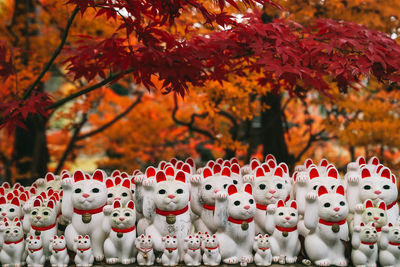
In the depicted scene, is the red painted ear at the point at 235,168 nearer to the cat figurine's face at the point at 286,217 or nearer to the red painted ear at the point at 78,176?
the cat figurine's face at the point at 286,217

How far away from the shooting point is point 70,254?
12.1 ft

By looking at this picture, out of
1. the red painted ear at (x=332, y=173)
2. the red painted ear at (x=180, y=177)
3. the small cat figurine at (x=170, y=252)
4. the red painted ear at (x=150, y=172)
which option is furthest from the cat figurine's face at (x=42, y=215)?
the red painted ear at (x=332, y=173)

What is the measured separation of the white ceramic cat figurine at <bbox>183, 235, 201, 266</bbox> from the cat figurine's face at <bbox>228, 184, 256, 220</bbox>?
1.25 ft

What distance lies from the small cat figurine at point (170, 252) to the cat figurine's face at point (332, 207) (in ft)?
4.33

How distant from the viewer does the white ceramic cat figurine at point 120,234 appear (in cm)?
358

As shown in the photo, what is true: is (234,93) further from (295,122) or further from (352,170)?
(295,122)

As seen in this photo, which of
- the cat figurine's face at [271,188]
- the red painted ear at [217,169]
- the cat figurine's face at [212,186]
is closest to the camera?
the cat figurine's face at [212,186]

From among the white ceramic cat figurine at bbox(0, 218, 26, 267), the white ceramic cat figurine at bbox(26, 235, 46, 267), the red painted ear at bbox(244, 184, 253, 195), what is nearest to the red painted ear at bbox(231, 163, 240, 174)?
the red painted ear at bbox(244, 184, 253, 195)

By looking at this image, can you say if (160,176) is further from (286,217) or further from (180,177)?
(286,217)

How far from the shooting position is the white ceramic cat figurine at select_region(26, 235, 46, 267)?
3479mm

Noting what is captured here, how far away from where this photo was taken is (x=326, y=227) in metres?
3.61

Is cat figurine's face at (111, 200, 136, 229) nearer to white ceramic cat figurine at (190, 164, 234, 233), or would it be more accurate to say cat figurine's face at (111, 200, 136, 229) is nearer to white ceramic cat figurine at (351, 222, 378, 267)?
white ceramic cat figurine at (190, 164, 234, 233)

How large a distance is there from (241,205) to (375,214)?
124 cm

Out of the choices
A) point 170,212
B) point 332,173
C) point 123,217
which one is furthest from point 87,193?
point 332,173
